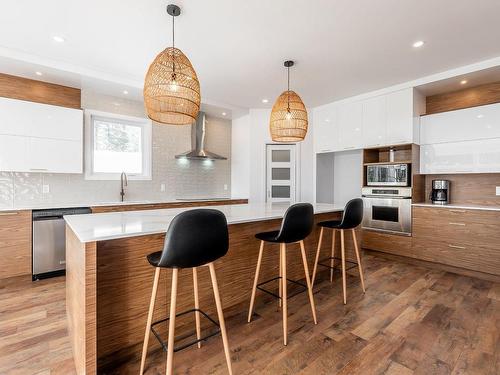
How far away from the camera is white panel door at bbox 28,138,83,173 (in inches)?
125

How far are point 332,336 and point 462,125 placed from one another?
3392 millimetres

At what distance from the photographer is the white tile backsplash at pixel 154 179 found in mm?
3359

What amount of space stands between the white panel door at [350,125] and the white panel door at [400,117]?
46 cm

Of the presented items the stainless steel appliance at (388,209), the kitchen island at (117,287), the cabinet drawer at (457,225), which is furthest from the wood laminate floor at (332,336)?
the stainless steel appliance at (388,209)

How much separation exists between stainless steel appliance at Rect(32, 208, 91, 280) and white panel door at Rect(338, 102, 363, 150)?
13.9ft

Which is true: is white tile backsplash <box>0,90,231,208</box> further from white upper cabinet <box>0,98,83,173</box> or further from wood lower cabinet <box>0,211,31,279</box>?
wood lower cabinet <box>0,211,31,279</box>

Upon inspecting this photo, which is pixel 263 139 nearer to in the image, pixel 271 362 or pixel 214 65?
pixel 214 65

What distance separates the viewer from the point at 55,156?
330 centimetres

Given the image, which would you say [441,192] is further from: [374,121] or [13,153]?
[13,153]

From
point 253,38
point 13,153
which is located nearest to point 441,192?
point 253,38

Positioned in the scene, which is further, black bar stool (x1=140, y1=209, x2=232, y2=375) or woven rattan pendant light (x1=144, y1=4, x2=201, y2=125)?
woven rattan pendant light (x1=144, y1=4, x2=201, y2=125)

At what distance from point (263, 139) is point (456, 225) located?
3.30m

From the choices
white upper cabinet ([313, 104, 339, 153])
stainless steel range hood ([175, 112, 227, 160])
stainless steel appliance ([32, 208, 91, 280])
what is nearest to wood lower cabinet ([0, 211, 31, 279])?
stainless steel appliance ([32, 208, 91, 280])

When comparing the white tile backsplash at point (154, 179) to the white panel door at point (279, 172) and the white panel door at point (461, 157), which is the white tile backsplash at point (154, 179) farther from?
the white panel door at point (461, 157)
